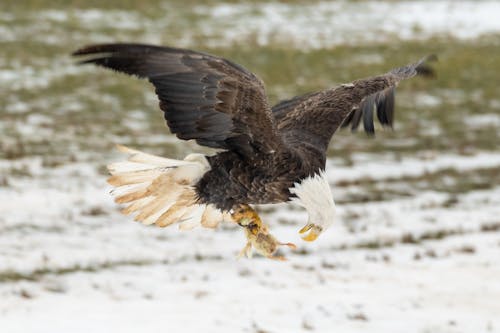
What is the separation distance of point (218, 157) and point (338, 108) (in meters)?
1.19

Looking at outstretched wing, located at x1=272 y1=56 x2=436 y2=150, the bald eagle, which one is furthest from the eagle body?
outstretched wing, located at x1=272 y1=56 x2=436 y2=150

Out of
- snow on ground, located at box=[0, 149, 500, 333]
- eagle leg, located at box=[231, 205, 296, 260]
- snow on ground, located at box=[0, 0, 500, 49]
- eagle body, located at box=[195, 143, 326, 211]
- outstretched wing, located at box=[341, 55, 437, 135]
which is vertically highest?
snow on ground, located at box=[0, 0, 500, 49]

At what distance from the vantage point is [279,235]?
9.54 metres

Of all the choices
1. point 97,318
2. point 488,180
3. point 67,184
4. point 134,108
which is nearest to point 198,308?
point 97,318

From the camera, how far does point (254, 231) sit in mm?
5391

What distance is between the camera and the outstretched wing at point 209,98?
448 centimetres

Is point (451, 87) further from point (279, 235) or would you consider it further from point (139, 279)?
point (139, 279)

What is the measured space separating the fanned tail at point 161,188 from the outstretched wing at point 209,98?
1.10ft

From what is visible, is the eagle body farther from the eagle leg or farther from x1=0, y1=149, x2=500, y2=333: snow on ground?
x1=0, y1=149, x2=500, y2=333: snow on ground

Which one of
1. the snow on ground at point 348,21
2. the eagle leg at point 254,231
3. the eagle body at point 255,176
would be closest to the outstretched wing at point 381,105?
the eagle body at point 255,176

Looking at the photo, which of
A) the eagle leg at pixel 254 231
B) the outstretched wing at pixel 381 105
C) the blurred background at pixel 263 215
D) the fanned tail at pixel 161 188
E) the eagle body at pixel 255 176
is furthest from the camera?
the blurred background at pixel 263 215

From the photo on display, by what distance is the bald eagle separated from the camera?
4594mm

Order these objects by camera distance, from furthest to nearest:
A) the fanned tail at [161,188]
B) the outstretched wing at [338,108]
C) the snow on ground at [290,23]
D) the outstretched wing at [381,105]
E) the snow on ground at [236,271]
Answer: the snow on ground at [290,23], the snow on ground at [236,271], the outstretched wing at [381,105], the outstretched wing at [338,108], the fanned tail at [161,188]

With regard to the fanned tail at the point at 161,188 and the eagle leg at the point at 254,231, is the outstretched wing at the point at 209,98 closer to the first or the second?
the fanned tail at the point at 161,188
